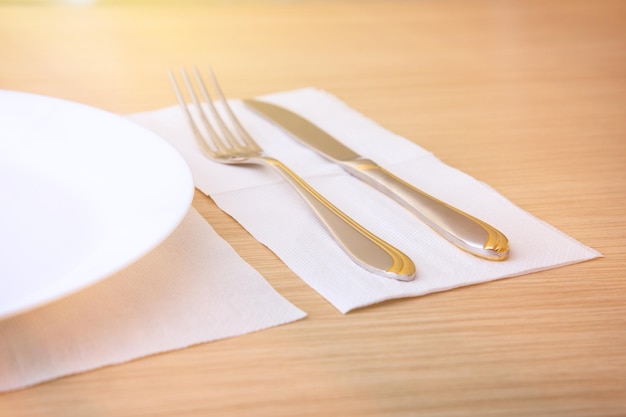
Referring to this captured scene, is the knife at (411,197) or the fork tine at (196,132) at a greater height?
the fork tine at (196,132)

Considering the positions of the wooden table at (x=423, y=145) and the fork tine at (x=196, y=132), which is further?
the fork tine at (x=196, y=132)

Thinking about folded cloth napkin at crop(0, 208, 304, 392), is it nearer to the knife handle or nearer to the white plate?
the white plate

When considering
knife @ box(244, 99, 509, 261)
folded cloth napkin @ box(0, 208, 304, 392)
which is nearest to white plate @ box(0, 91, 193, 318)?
folded cloth napkin @ box(0, 208, 304, 392)

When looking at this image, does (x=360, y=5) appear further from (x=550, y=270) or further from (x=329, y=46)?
(x=550, y=270)

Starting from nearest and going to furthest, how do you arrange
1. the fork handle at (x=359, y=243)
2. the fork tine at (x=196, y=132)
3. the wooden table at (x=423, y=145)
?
the wooden table at (x=423, y=145)
the fork handle at (x=359, y=243)
the fork tine at (x=196, y=132)

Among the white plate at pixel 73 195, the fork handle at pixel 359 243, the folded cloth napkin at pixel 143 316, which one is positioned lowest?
the folded cloth napkin at pixel 143 316

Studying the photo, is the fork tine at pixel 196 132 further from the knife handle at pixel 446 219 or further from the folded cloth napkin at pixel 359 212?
the knife handle at pixel 446 219

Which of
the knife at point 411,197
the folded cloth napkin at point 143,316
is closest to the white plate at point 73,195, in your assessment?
the folded cloth napkin at point 143,316

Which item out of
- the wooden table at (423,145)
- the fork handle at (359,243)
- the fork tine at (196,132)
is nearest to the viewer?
the wooden table at (423,145)

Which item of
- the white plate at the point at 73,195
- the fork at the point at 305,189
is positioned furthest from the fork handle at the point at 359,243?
the white plate at the point at 73,195

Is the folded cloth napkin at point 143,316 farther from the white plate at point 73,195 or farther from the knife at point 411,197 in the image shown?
the knife at point 411,197
